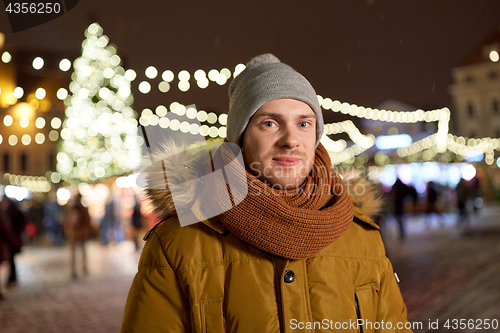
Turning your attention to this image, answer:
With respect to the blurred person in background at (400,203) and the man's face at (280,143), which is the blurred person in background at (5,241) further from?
the blurred person in background at (400,203)

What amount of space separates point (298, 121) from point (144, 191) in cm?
78

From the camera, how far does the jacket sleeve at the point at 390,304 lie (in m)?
1.79

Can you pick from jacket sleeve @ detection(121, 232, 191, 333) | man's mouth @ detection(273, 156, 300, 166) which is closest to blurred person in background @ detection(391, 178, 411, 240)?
man's mouth @ detection(273, 156, 300, 166)

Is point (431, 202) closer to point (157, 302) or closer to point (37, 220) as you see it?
point (157, 302)

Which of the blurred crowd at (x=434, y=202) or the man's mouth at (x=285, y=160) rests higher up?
the man's mouth at (x=285, y=160)

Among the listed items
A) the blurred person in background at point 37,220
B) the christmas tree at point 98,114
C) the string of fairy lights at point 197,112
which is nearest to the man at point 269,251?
the string of fairy lights at point 197,112

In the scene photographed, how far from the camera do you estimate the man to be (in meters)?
1.56

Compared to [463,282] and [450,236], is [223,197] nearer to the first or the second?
[463,282]

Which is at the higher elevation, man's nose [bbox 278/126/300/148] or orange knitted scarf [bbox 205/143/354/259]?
man's nose [bbox 278/126/300/148]

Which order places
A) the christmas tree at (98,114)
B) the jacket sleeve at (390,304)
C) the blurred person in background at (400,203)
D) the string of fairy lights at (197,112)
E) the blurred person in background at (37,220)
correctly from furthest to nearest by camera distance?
the christmas tree at (98,114) → the blurred person in background at (37,220) → the blurred person in background at (400,203) → the string of fairy lights at (197,112) → the jacket sleeve at (390,304)

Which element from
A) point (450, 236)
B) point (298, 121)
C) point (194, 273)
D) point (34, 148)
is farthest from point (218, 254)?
point (34, 148)

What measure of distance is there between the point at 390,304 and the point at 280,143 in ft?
3.02

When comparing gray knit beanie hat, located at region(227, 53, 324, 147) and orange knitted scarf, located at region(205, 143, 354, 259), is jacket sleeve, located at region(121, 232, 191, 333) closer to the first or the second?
orange knitted scarf, located at region(205, 143, 354, 259)

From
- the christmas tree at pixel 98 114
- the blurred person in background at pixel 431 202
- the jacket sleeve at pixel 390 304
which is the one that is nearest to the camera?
the jacket sleeve at pixel 390 304
